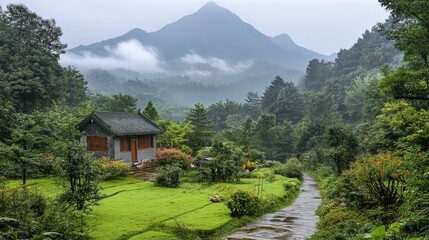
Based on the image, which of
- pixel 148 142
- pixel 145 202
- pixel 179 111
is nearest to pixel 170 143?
pixel 148 142

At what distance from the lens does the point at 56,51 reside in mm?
48688

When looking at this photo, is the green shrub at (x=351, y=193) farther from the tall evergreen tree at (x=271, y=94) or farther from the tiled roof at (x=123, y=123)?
the tall evergreen tree at (x=271, y=94)

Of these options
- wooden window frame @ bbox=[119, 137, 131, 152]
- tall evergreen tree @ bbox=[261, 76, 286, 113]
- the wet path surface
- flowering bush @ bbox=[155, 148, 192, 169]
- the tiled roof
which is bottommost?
the wet path surface

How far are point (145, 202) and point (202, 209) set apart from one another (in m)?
2.82

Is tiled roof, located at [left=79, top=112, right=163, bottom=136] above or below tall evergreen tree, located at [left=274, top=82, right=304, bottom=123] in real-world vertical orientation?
below

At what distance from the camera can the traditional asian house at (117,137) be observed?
2792 cm

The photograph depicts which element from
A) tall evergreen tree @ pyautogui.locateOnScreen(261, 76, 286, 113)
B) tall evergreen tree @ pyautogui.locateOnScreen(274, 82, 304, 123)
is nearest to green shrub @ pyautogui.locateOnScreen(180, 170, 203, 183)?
tall evergreen tree @ pyautogui.locateOnScreen(274, 82, 304, 123)

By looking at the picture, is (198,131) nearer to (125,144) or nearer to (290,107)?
(125,144)

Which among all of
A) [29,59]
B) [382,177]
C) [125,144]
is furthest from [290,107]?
[382,177]

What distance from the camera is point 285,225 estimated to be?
13688mm

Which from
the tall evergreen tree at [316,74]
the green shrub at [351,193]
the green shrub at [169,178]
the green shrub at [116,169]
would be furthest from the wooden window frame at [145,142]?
the tall evergreen tree at [316,74]

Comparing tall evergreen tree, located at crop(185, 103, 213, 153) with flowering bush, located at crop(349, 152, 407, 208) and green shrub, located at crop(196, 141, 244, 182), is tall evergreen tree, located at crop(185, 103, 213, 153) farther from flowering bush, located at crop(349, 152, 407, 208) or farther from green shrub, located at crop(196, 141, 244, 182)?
flowering bush, located at crop(349, 152, 407, 208)

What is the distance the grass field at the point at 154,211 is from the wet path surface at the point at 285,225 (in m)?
1.05

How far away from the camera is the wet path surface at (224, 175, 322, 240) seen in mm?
12055
